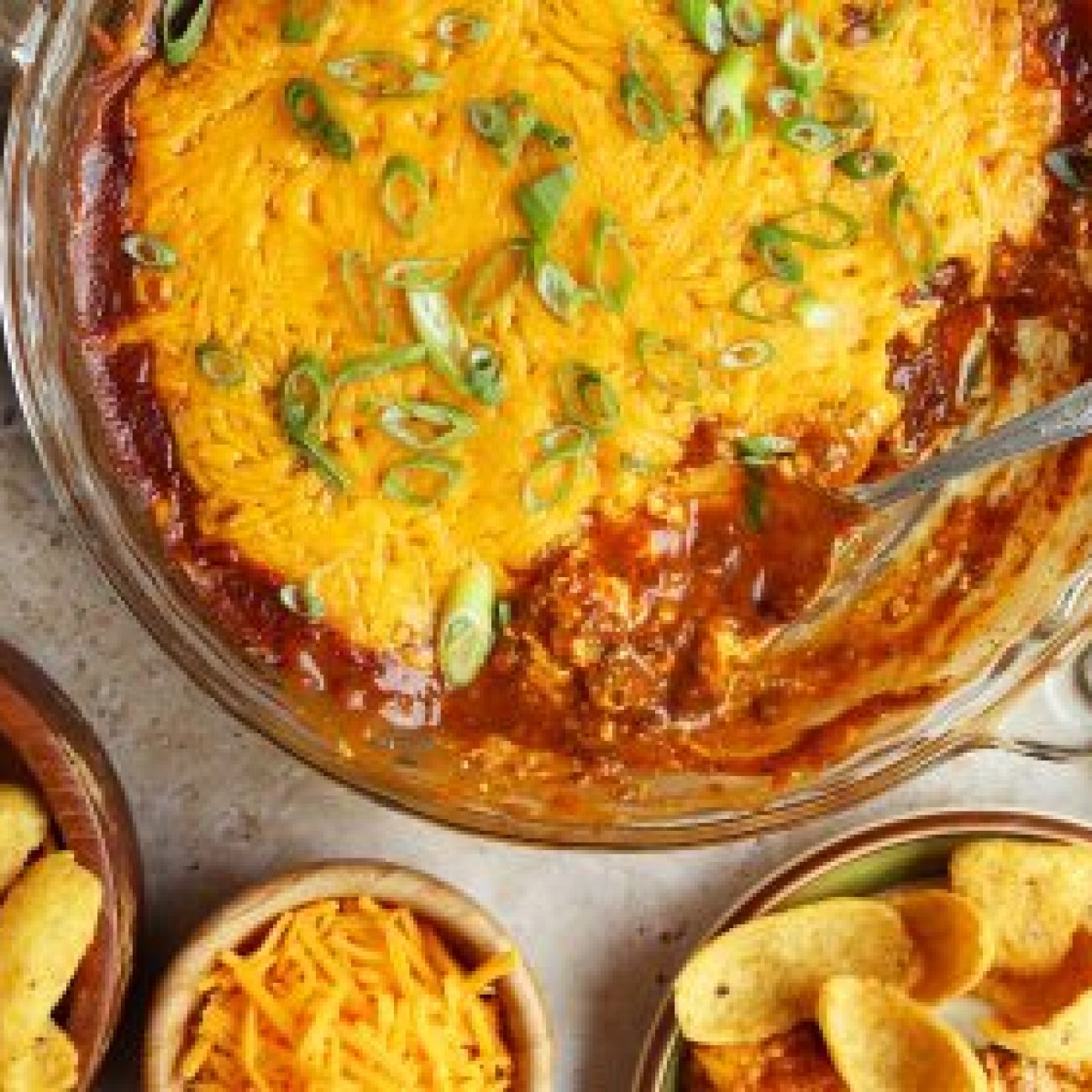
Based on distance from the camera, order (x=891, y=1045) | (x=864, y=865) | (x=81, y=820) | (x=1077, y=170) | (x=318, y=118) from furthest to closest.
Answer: (x=864, y=865) < (x=891, y=1045) < (x=1077, y=170) < (x=81, y=820) < (x=318, y=118)

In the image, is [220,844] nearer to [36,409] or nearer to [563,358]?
[36,409]

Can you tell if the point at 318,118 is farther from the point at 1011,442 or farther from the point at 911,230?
the point at 1011,442

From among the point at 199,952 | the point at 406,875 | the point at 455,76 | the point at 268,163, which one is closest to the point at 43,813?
the point at 199,952

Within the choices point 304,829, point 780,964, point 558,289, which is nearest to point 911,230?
point 558,289

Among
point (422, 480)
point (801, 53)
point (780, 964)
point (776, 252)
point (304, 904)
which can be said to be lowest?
point (304, 904)

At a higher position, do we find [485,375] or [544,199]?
[544,199]

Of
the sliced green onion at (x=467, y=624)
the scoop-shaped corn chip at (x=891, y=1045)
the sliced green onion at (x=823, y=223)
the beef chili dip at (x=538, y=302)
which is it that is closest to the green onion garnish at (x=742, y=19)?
→ the beef chili dip at (x=538, y=302)
